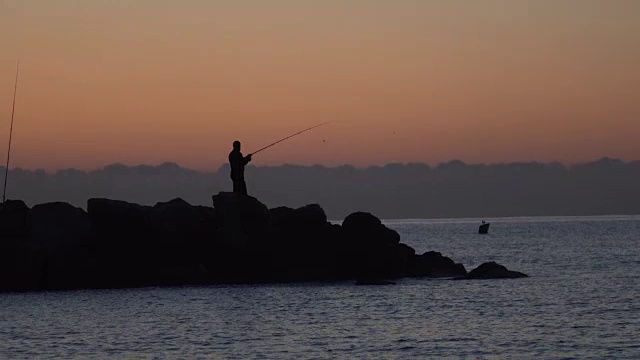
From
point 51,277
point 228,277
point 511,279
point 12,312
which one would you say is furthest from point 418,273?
point 12,312

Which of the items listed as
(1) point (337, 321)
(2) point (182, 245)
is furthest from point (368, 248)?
(1) point (337, 321)

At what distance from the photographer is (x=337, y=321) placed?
134ft

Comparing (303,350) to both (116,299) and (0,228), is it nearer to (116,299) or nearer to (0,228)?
(116,299)

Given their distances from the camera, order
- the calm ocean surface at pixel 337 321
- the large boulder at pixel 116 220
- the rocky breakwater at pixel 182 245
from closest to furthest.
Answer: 1. the calm ocean surface at pixel 337 321
2. the rocky breakwater at pixel 182 245
3. the large boulder at pixel 116 220

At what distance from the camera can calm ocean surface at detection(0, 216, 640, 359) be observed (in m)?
33.4

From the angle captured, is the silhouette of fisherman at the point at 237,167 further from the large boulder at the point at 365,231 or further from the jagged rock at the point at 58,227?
the jagged rock at the point at 58,227

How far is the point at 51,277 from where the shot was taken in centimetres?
5588

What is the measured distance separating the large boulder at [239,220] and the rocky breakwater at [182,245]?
2.1 inches

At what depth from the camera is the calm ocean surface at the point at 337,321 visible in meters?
33.4

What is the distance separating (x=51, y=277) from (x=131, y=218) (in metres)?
5.11

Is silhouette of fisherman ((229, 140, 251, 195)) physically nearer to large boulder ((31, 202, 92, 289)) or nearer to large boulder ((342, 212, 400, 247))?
large boulder ((342, 212, 400, 247))

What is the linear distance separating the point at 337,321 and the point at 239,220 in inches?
693

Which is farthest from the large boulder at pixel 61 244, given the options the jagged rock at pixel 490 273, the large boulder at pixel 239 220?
the jagged rock at pixel 490 273

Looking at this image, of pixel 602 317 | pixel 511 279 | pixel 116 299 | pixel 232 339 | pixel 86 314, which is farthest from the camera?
pixel 511 279
